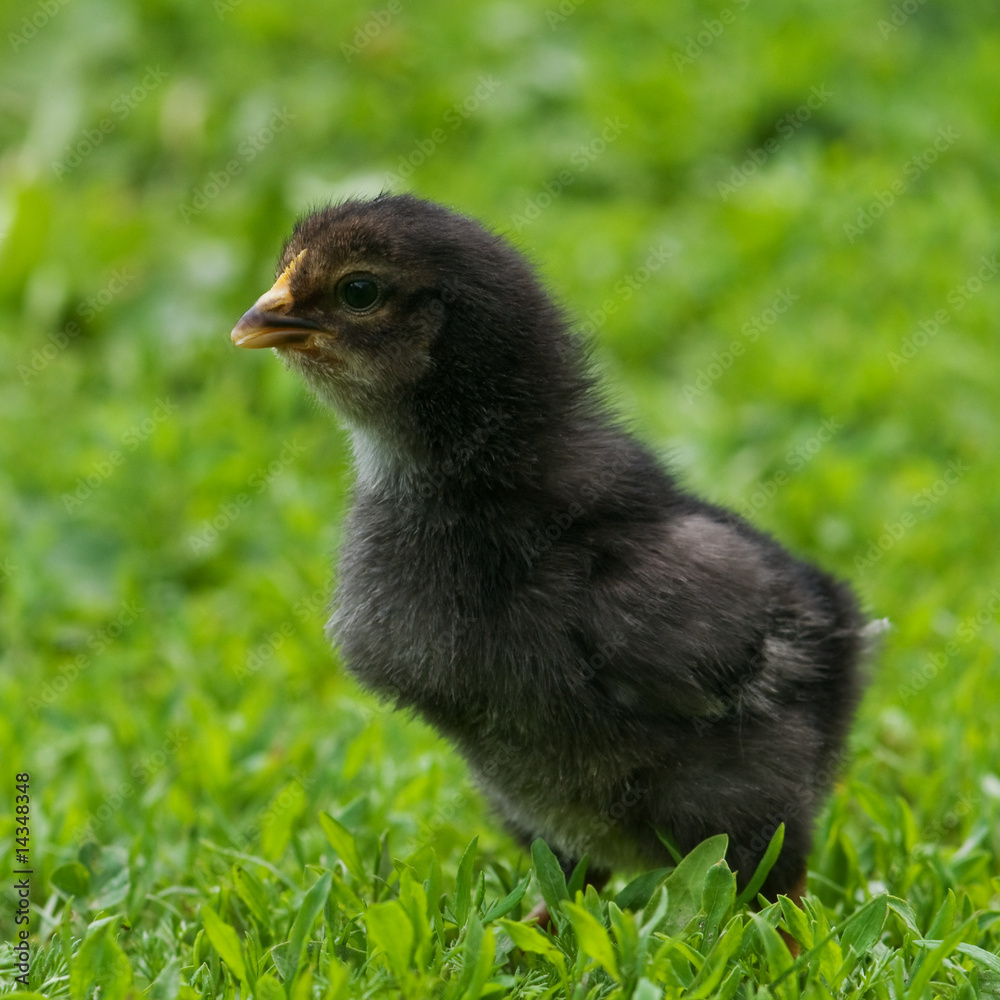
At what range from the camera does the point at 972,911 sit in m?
3.72

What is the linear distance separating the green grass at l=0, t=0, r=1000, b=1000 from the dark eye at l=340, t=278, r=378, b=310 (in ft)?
2.09

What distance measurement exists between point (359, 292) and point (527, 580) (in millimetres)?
802

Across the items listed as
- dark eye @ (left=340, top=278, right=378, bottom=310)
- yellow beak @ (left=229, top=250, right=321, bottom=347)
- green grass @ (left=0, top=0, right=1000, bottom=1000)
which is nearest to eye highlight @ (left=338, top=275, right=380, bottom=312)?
dark eye @ (left=340, top=278, right=378, bottom=310)

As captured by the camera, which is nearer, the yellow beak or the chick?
the chick

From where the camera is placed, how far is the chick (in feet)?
10.9

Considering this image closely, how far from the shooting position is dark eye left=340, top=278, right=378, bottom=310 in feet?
11.2

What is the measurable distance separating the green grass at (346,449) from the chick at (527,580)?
10.4 inches

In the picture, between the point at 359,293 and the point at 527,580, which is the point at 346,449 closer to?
the point at 359,293

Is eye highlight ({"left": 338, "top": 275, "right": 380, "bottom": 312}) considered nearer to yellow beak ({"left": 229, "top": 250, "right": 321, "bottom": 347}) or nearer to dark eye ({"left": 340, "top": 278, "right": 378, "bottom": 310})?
dark eye ({"left": 340, "top": 278, "right": 378, "bottom": 310})

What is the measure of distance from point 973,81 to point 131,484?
5478 mm

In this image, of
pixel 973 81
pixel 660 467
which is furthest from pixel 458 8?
pixel 660 467

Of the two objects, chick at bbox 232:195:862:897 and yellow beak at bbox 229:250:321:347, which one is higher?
yellow beak at bbox 229:250:321:347

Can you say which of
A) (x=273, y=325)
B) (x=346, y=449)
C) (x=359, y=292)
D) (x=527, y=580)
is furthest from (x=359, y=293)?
(x=346, y=449)

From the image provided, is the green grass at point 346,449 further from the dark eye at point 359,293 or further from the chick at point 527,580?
the dark eye at point 359,293
